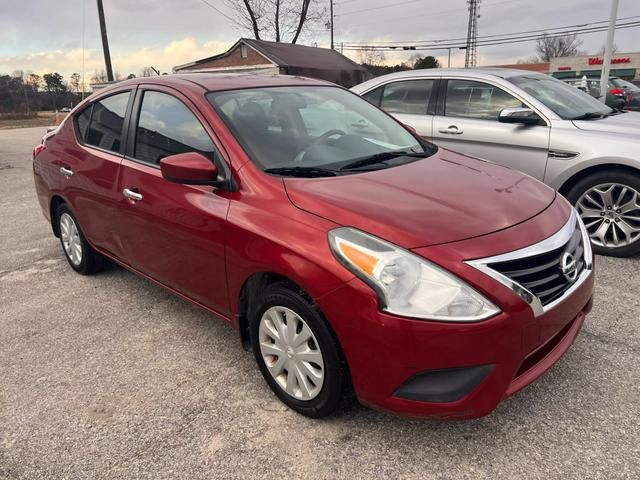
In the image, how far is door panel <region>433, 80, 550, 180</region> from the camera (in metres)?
4.79

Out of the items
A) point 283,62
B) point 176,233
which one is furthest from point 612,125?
point 283,62

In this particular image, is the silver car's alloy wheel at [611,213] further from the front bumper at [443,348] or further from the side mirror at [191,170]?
the side mirror at [191,170]

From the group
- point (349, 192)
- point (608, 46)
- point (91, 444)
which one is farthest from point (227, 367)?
point (608, 46)

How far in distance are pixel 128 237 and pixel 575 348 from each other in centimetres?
290

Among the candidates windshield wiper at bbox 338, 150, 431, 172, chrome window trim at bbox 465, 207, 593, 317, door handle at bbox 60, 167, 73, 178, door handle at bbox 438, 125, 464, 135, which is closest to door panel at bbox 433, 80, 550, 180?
door handle at bbox 438, 125, 464, 135

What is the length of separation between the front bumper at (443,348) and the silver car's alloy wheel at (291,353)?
0.72 ft

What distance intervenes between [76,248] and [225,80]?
7.10ft

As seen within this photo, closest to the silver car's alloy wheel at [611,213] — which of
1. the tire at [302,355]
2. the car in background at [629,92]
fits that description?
the tire at [302,355]

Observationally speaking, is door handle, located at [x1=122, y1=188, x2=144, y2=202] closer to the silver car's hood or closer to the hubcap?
the hubcap

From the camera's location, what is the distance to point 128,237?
346 centimetres

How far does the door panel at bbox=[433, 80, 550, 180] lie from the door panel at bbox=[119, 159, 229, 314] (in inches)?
132

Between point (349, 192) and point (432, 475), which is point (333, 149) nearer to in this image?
point (349, 192)

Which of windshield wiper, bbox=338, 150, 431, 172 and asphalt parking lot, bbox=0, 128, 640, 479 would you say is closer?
asphalt parking lot, bbox=0, 128, 640, 479

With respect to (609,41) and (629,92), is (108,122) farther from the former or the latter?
(629,92)
